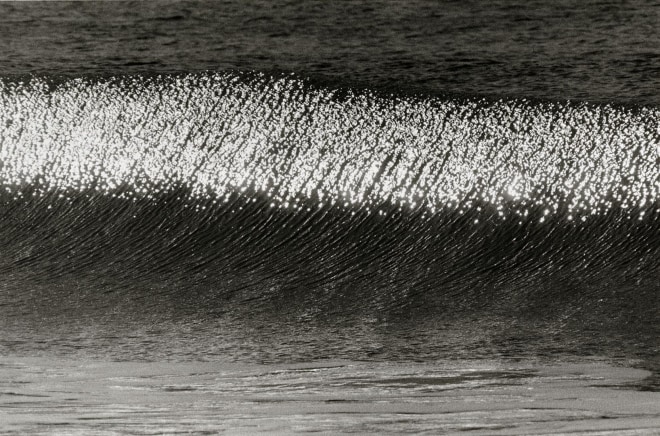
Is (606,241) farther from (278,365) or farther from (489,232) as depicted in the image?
(278,365)

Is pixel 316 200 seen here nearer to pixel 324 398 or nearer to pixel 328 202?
pixel 328 202

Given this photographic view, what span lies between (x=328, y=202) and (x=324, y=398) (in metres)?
0.91

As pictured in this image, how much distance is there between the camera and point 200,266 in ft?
7.14

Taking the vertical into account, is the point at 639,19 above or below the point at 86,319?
above

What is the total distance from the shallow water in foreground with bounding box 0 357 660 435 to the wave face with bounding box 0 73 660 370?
0.78 ft

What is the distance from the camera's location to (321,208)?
2289 millimetres

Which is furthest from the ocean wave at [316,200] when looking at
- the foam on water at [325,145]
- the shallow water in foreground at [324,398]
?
the shallow water in foreground at [324,398]

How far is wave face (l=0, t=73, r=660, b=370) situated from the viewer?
202cm

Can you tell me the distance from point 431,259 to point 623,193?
1.48 feet

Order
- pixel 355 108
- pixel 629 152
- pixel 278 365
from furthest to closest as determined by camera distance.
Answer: pixel 355 108 → pixel 629 152 → pixel 278 365

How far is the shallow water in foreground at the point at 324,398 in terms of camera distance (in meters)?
1.22

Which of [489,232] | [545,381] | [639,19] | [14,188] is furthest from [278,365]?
[639,19]

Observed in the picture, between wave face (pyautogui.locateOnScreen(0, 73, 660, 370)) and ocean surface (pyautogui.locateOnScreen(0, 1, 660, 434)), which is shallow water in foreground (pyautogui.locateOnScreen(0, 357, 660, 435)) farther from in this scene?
wave face (pyautogui.locateOnScreen(0, 73, 660, 370))

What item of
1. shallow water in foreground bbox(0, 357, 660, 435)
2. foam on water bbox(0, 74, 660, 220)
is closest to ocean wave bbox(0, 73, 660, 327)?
foam on water bbox(0, 74, 660, 220)
